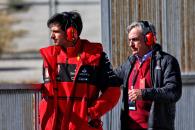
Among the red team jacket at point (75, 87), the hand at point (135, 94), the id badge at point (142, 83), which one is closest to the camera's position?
the red team jacket at point (75, 87)

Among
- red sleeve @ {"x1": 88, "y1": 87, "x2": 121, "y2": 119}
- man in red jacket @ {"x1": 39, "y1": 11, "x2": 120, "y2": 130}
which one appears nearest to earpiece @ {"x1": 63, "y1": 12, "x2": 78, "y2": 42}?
man in red jacket @ {"x1": 39, "y1": 11, "x2": 120, "y2": 130}

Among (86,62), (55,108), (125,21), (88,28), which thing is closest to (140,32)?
(86,62)

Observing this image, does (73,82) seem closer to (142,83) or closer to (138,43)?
(142,83)

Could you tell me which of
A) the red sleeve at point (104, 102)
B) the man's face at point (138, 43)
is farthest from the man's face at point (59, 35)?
the man's face at point (138, 43)

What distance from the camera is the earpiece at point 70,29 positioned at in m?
5.18

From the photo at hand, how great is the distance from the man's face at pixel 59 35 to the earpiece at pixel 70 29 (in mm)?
52

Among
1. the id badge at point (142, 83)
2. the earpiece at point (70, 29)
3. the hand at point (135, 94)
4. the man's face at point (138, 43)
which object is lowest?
the hand at point (135, 94)

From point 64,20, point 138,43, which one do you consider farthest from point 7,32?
point 64,20

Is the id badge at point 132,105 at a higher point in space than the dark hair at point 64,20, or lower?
lower

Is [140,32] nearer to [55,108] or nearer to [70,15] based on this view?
[70,15]

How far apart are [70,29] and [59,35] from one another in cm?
12

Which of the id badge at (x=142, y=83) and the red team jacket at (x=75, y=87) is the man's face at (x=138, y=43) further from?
the red team jacket at (x=75, y=87)

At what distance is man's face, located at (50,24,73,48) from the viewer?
5250mm

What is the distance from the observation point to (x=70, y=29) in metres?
5.17
